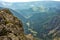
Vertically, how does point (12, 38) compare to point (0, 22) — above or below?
below

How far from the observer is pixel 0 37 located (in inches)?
2299

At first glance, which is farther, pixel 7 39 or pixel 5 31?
pixel 5 31

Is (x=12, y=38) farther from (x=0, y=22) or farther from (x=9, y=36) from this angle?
(x=0, y=22)

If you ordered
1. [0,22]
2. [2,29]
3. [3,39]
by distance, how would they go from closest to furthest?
[3,39], [2,29], [0,22]

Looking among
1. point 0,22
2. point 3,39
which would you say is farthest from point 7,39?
point 0,22

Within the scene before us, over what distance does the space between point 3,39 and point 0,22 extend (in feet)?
39.9

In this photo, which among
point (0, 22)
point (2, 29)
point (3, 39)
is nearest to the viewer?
point (3, 39)

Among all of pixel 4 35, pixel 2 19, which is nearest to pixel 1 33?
pixel 4 35

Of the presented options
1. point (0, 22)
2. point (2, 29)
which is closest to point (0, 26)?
point (2, 29)

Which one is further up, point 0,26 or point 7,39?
point 0,26

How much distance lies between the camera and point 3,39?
191ft

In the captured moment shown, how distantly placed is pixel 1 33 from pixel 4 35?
4.20 feet

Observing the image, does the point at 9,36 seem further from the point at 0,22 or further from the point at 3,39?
the point at 0,22

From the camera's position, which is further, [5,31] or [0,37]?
[5,31]
